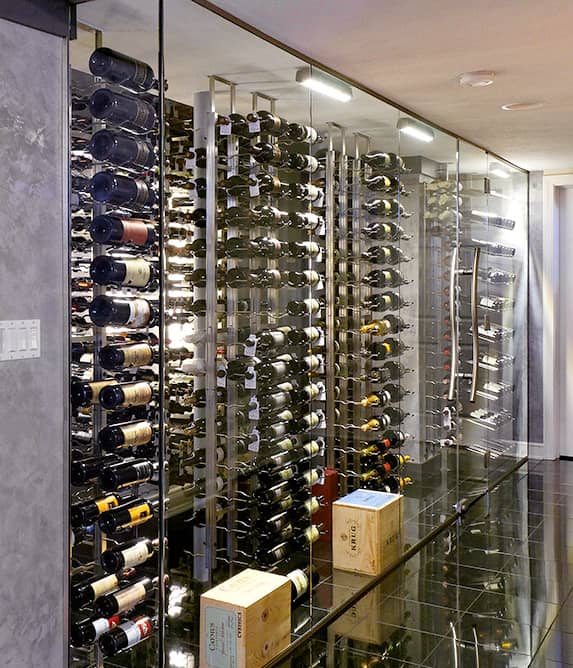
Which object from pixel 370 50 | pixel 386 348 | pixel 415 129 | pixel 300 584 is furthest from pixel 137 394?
pixel 415 129

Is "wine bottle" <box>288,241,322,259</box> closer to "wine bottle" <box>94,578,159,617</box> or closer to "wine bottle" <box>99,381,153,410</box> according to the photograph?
"wine bottle" <box>99,381,153,410</box>

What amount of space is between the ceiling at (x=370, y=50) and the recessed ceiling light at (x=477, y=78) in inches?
2.1

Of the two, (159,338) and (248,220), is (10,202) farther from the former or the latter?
(248,220)

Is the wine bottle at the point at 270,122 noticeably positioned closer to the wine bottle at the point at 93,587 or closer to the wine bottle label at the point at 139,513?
the wine bottle label at the point at 139,513

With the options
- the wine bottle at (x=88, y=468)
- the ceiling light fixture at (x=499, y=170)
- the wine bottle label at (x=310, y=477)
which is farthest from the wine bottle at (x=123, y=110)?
the ceiling light fixture at (x=499, y=170)

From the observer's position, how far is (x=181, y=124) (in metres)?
3.59

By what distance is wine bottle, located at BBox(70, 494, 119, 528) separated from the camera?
277cm

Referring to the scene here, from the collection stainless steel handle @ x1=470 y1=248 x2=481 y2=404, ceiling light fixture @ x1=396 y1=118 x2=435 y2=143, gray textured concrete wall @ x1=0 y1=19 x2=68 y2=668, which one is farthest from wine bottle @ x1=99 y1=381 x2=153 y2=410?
stainless steel handle @ x1=470 y1=248 x2=481 y2=404

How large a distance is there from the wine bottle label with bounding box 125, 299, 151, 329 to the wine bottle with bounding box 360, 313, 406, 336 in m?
2.10

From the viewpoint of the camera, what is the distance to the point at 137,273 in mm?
2838

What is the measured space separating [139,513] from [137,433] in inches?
11.7

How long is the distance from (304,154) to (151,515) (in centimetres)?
194

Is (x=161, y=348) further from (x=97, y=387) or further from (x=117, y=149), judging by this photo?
(x=117, y=149)

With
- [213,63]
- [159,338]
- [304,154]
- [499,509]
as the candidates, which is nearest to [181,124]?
[213,63]
